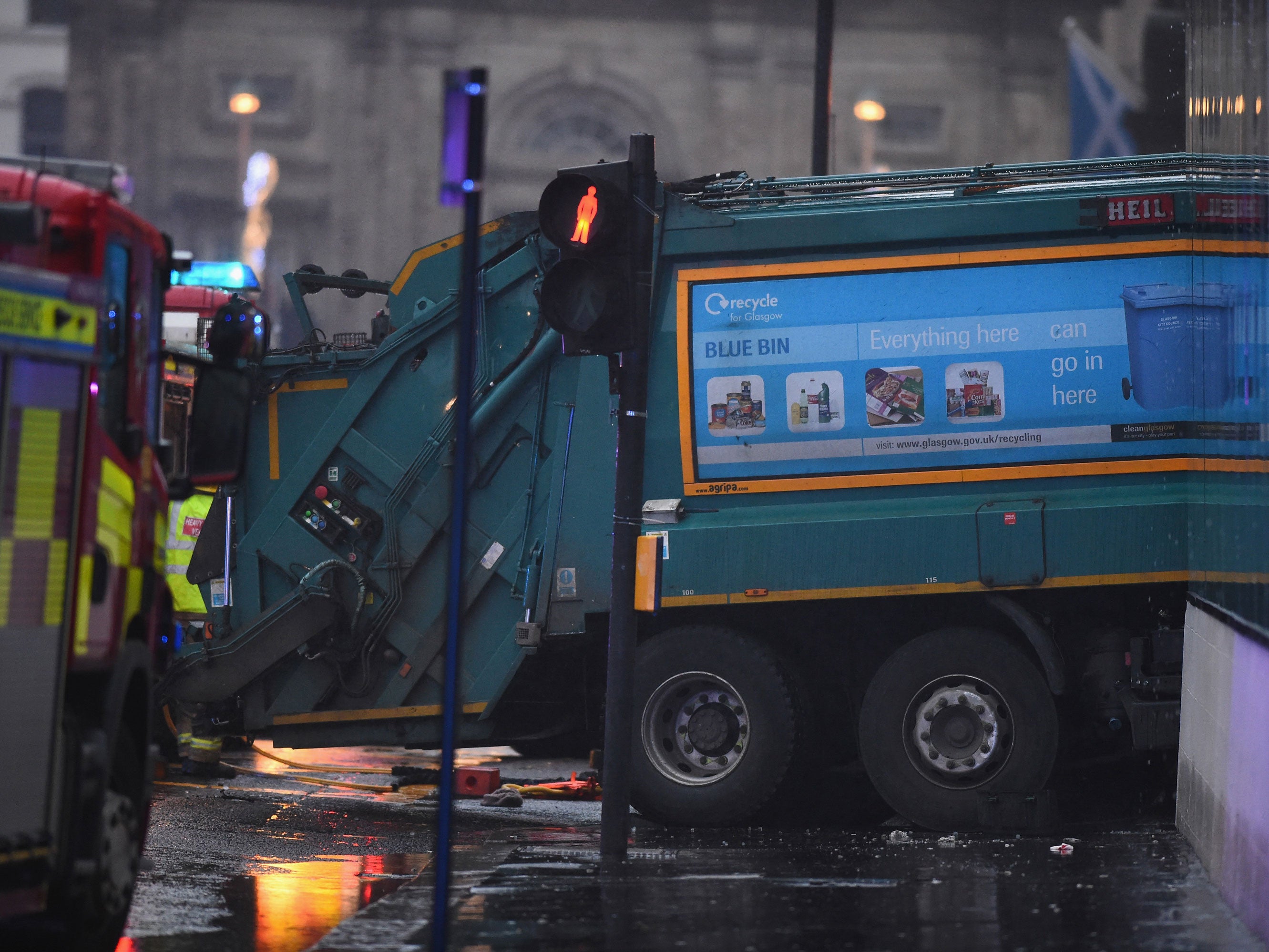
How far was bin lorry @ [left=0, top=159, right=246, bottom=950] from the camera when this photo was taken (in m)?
5.49

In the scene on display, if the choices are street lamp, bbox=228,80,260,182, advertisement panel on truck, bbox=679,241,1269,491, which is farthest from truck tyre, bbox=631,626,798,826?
street lamp, bbox=228,80,260,182

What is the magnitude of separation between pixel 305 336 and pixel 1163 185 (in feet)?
16.0

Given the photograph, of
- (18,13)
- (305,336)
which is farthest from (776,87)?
(305,336)

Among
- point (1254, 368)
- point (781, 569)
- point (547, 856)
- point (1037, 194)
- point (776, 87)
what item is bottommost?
point (547, 856)

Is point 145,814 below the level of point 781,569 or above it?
below

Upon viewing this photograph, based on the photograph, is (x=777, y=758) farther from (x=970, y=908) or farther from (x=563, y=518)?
(x=970, y=908)

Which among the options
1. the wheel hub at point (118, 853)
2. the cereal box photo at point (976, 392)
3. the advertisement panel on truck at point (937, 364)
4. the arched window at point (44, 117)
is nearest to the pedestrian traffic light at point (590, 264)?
the advertisement panel on truck at point (937, 364)

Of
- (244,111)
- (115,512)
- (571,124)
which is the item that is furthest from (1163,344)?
(244,111)

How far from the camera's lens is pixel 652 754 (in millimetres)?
10039

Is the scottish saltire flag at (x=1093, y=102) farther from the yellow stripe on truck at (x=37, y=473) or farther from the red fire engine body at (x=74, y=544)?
the yellow stripe on truck at (x=37, y=473)

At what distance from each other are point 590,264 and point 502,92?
38985mm

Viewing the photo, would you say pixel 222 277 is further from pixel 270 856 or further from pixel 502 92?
pixel 502 92

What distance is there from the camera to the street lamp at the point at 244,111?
150 feet

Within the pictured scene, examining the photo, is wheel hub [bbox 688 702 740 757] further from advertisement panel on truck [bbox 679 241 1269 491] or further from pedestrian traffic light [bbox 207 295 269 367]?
pedestrian traffic light [bbox 207 295 269 367]
